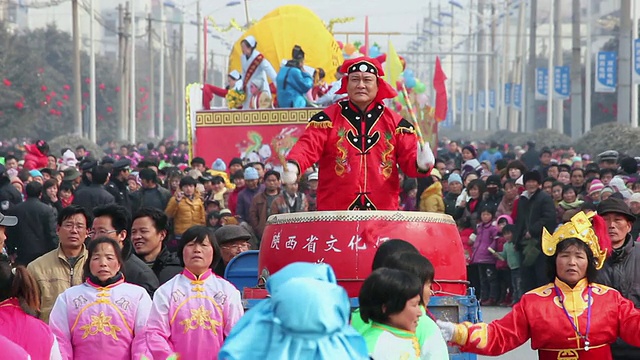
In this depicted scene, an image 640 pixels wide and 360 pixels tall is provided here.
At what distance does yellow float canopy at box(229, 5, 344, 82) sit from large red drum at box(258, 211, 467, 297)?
75.8 feet

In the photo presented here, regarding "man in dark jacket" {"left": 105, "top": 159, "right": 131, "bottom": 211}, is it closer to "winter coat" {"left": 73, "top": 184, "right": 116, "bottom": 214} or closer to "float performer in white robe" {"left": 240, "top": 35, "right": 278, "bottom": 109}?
"winter coat" {"left": 73, "top": 184, "right": 116, "bottom": 214}

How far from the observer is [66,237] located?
8547mm

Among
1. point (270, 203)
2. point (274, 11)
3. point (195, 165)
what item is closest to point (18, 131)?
point (274, 11)

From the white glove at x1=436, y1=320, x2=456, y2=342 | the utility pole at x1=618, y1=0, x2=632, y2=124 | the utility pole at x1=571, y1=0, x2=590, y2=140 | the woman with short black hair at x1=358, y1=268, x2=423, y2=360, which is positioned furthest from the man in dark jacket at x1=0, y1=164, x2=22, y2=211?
the utility pole at x1=571, y1=0, x2=590, y2=140

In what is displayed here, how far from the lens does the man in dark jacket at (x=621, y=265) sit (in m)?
7.81

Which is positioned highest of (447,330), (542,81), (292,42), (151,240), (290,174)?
(292,42)

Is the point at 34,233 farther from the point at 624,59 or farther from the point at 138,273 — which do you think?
the point at 624,59

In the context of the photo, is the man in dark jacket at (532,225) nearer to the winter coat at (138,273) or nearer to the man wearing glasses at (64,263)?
the man wearing glasses at (64,263)

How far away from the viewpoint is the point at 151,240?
28.7 feet

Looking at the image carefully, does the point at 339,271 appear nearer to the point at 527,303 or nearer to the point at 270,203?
the point at 527,303

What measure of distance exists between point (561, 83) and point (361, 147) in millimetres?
44385

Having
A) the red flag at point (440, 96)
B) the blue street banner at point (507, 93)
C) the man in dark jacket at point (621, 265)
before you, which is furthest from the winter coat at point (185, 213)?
the blue street banner at point (507, 93)

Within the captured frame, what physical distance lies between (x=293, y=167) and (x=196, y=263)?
5.21 ft

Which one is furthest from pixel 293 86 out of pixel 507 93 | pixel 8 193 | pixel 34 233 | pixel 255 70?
pixel 507 93
